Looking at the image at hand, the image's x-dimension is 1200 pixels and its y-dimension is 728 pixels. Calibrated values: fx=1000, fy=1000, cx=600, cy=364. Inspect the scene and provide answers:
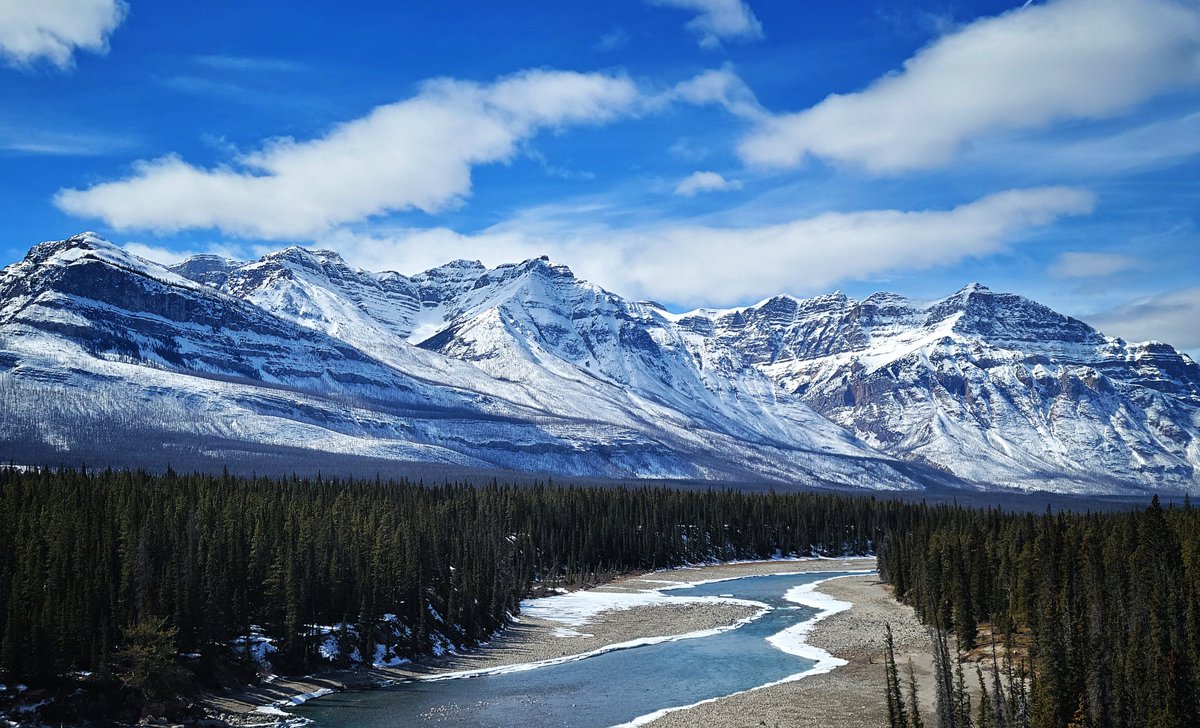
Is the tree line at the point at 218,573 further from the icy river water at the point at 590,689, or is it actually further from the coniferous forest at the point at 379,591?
the icy river water at the point at 590,689

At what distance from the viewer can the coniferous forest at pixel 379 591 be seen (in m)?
56.0

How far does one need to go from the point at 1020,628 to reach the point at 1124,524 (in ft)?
103

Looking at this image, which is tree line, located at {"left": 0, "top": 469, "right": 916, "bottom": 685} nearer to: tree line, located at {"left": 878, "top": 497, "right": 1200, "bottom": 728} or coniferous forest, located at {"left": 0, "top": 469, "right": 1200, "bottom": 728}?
coniferous forest, located at {"left": 0, "top": 469, "right": 1200, "bottom": 728}

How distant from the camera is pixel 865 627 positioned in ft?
330

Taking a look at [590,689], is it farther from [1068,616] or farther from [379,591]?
[1068,616]

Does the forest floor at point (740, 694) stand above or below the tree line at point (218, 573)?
below

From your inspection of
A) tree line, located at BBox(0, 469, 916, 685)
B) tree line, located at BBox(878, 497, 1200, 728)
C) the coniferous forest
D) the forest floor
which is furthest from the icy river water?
tree line, located at BBox(878, 497, 1200, 728)

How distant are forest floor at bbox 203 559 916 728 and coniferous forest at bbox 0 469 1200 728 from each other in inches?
105

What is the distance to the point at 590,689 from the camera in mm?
72500

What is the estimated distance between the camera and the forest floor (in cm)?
6259

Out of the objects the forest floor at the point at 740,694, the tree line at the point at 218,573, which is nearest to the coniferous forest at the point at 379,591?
the tree line at the point at 218,573

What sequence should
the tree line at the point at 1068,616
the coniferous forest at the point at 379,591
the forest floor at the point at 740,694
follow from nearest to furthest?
the tree line at the point at 1068,616 → the coniferous forest at the point at 379,591 → the forest floor at the point at 740,694

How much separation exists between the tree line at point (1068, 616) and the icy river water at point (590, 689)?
49.3ft

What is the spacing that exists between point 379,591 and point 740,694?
105 feet
